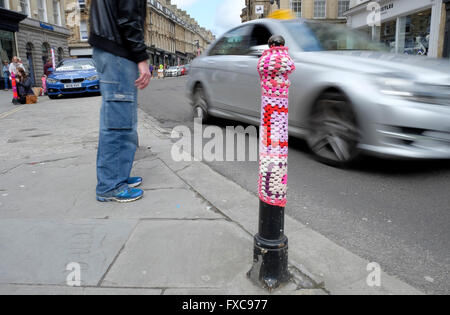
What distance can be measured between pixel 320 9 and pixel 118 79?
3043 cm

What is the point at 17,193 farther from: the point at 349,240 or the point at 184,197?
the point at 349,240

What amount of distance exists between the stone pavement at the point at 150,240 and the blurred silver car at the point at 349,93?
1277 mm

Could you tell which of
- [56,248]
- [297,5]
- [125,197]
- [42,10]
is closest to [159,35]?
[42,10]

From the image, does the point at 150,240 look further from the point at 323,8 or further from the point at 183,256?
the point at 323,8

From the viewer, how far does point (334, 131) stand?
382 centimetres

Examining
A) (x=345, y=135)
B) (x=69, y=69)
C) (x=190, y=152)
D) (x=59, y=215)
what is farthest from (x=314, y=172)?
(x=69, y=69)

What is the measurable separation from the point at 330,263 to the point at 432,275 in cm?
54

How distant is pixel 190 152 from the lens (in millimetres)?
4633

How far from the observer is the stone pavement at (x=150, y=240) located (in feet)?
6.26

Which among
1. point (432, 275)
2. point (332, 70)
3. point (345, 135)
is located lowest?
point (432, 275)

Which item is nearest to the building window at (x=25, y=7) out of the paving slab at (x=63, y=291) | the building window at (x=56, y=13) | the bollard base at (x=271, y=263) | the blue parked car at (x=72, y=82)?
the building window at (x=56, y=13)

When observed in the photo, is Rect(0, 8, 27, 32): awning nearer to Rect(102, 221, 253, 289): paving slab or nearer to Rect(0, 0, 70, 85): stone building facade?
Rect(0, 0, 70, 85): stone building facade

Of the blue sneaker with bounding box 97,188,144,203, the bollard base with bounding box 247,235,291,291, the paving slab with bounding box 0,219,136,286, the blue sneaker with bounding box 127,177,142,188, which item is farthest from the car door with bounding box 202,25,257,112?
the bollard base with bounding box 247,235,291,291

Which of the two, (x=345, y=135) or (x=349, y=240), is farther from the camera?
(x=345, y=135)
